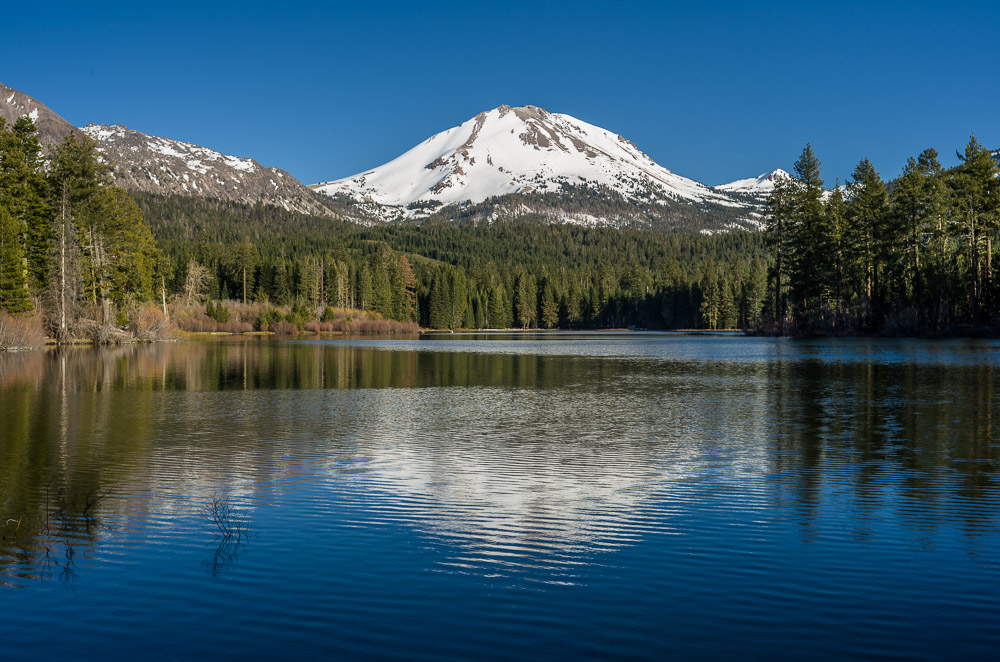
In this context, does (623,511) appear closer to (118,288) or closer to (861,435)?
(861,435)

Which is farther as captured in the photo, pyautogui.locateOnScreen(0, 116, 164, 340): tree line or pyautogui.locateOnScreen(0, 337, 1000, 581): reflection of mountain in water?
pyautogui.locateOnScreen(0, 116, 164, 340): tree line

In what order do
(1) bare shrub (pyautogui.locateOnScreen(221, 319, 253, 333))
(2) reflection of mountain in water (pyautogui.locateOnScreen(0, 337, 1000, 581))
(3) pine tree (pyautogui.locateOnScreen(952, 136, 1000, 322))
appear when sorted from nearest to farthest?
(2) reflection of mountain in water (pyautogui.locateOnScreen(0, 337, 1000, 581)) < (3) pine tree (pyautogui.locateOnScreen(952, 136, 1000, 322)) < (1) bare shrub (pyautogui.locateOnScreen(221, 319, 253, 333))

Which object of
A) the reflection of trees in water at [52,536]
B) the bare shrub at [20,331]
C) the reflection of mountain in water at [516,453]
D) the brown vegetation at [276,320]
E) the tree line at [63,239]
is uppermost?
the tree line at [63,239]

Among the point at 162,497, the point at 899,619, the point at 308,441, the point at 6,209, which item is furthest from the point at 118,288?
the point at 899,619

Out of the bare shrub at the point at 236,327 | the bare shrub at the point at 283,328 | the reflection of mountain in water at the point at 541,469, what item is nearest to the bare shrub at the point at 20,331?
the reflection of mountain in water at the point at 541,469

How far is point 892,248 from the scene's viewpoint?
7938 centimetres

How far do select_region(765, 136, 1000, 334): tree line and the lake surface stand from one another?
55448 millimetres

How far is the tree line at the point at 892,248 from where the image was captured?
235ft

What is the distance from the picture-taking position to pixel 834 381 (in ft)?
115

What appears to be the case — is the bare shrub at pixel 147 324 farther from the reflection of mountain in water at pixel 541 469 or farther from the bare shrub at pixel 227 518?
the bare shrub at pixel 227 518

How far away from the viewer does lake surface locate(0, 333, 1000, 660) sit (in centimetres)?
761

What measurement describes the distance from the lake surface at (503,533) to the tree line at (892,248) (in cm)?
5545

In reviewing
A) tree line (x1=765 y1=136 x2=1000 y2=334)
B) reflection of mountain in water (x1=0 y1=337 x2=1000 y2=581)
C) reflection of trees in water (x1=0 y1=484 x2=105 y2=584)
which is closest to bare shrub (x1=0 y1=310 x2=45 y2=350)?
reflection of mountain in water (x1=0 y1=337 x2=1000 y2=581)

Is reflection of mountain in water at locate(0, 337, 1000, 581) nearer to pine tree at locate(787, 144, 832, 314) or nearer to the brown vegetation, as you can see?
pine tree at locate(787, 144, 832, 314)
